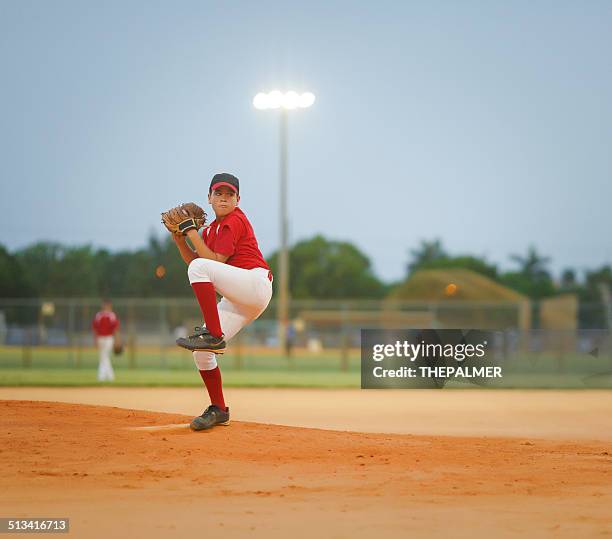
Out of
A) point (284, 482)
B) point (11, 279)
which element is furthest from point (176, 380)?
point (11, 279)

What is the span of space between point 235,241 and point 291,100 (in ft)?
68.0

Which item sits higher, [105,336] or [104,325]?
[104,325]

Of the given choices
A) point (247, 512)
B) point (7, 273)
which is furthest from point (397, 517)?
point (7, 273)

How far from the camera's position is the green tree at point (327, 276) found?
307 ft

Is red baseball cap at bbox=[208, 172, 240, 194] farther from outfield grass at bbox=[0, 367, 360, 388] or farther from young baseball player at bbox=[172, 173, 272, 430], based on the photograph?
outfield grass at bbox=[0, 367, 360, 388]

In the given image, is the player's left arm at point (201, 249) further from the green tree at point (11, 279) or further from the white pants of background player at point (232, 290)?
the green tree at point (11, 279)

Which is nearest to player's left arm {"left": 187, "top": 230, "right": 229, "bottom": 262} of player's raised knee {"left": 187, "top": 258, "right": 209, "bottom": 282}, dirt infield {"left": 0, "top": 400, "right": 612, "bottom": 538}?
player's raised knee {"left": 187, "top": 258, "right": 209, "bottom": 282}

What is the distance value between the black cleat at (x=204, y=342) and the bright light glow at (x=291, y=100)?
21017 millimetres

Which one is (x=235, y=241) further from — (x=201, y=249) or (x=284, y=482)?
(x=284, y=482)

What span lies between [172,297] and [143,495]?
6349cm

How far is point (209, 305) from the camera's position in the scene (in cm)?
702

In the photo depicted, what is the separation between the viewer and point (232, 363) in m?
31.1

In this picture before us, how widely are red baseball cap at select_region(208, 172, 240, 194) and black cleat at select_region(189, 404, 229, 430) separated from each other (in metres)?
1.86

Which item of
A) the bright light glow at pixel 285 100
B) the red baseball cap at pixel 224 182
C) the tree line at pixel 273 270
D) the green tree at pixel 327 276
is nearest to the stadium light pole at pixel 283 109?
the bright light glow at pixel 285 100
